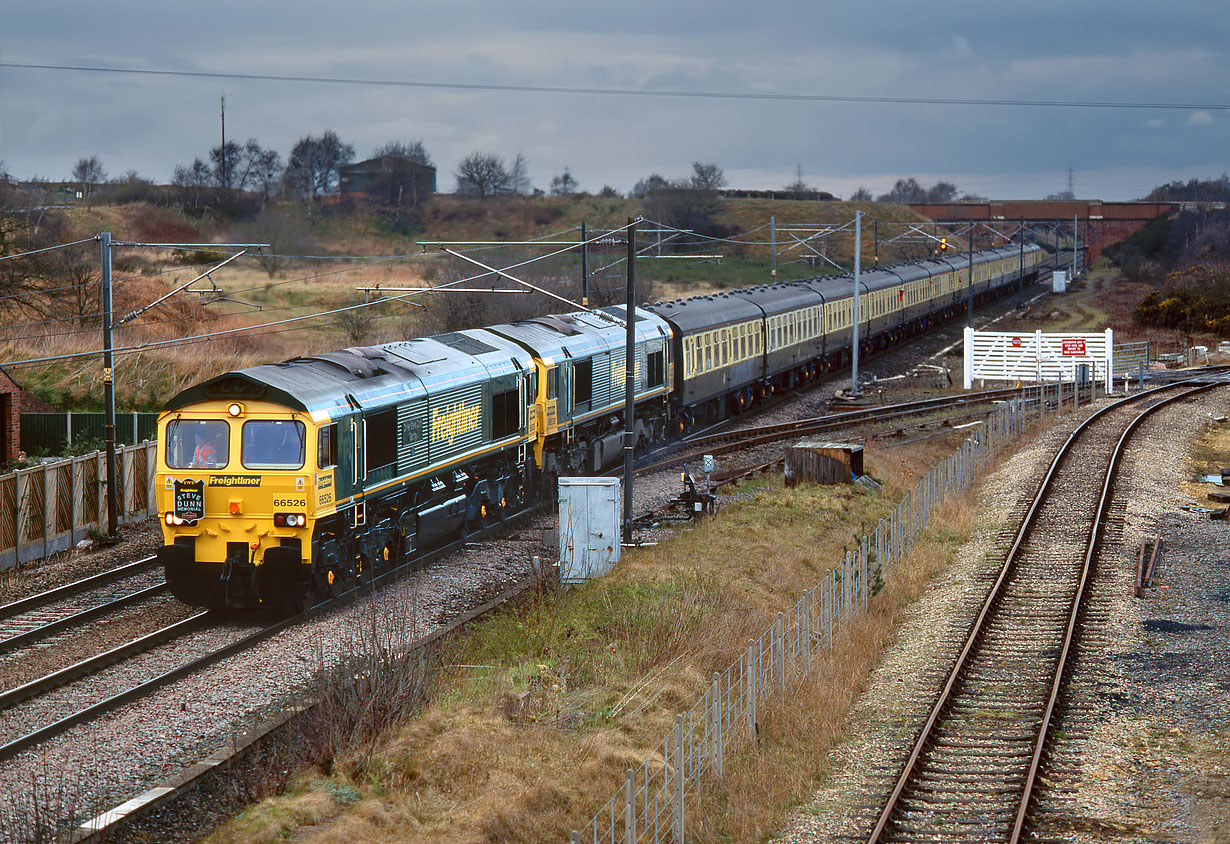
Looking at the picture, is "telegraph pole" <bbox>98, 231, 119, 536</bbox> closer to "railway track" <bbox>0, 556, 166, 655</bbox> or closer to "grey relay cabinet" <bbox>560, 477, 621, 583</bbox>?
"railway track" <bbox>0, 556, 166, 655</bbox>

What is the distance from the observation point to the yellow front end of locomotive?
54.4 feet

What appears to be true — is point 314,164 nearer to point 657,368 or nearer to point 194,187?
point 194,187

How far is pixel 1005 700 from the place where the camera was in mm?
14391

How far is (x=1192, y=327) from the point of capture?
65.5m

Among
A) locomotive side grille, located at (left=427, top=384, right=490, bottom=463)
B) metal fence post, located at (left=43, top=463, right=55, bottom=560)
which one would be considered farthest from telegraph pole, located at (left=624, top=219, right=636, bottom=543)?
metal fence post, located at (left=43, top=463, right=55, bottom=560)

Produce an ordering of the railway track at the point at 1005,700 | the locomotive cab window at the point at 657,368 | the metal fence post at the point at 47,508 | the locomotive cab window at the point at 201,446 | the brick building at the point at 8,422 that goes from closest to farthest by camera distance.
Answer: the railway track at the point at 1005,700 < the locomotive cab window at the point at 201,446 < the metal fence post at the point at 47,508 < the brick building at the point at 8,422 < the locomotive cab window at the point at 657,368

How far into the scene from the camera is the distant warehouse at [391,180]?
120 meters

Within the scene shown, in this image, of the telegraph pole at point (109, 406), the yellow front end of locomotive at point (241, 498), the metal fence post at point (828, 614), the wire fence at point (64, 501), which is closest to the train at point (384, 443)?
the yellow front end of locomotive at point (241, 498)

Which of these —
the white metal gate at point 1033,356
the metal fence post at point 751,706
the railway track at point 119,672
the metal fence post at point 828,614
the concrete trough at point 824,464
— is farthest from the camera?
the white metal gate at point 1033,356

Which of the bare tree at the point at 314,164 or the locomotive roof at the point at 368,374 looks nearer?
the locomotive roof at the point at 368,374

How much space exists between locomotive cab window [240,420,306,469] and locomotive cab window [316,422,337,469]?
0.23m

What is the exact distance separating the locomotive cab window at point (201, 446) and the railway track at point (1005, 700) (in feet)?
31.2

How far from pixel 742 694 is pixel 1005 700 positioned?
3723 millimetres

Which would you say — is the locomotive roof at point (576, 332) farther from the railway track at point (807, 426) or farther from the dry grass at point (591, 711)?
the dry grass at point (591, 711)
